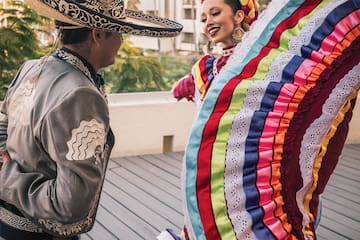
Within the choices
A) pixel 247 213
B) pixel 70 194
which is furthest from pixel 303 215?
pixel 70 194

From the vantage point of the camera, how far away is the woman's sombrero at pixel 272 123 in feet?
4.04

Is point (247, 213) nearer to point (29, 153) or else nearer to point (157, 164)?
point (29, 153)

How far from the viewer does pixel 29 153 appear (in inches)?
46.8

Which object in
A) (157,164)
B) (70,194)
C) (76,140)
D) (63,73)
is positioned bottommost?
(157,164)

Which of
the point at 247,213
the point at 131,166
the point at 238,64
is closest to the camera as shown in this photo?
the point at 247,213

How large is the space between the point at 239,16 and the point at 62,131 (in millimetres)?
1463

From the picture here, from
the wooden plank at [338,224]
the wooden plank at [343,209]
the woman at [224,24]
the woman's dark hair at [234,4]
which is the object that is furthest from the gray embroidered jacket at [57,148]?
the wooden plank at [343,209]

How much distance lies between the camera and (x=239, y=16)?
236cm

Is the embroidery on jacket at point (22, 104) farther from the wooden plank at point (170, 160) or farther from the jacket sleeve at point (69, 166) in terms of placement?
the wooden plank at point (170, 160)

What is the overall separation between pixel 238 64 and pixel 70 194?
0.55 metres

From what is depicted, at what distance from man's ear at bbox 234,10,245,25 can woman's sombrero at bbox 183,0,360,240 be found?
1.03 metres

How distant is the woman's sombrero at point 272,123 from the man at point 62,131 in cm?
26

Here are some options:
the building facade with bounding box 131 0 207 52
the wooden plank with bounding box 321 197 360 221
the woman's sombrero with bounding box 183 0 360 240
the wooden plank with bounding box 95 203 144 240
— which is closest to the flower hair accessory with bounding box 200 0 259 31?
the woman's sombrero with bounding box 183 0 360 240

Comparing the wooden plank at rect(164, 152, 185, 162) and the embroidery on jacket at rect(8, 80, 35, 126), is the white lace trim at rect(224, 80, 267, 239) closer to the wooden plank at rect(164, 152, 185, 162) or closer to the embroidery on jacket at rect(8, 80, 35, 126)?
the embroidery on jacket at rect(8, 80, 35, 126)
